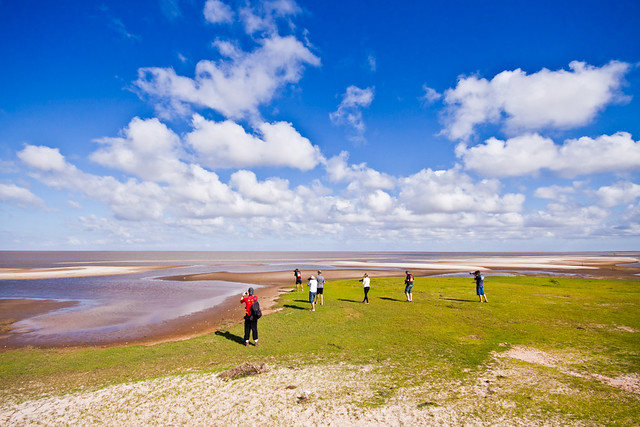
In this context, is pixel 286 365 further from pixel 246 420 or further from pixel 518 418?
pixel 518 418

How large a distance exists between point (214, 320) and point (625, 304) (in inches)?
1386

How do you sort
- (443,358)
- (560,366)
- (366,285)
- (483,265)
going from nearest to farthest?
(560,366) < (443,358) < (366,285) < (483,265)

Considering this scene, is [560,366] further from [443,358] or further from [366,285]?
[366,285]

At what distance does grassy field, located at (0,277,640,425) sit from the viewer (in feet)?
36.7

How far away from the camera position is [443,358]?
15.4 meters

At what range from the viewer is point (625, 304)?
28.3 meters

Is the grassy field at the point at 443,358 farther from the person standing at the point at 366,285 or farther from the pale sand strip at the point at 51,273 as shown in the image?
the pale sand strip at the point at 51,273

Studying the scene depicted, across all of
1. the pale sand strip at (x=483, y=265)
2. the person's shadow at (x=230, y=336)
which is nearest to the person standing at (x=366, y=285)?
the person's shadow at (x=230, y=336)

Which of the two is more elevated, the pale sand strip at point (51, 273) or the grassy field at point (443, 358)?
the grassy field at point (443, 358)

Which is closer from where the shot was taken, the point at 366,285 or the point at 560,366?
the point at 560,366

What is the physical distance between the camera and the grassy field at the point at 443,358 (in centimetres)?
1119

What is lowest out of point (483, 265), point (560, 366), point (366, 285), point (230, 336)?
point (483, 265)

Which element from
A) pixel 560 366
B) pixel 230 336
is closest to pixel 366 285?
pixel 230 336

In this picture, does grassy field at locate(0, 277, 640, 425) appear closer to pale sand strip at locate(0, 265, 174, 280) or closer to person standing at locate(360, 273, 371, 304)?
person standing at locate(360, 273, 371, 304)
